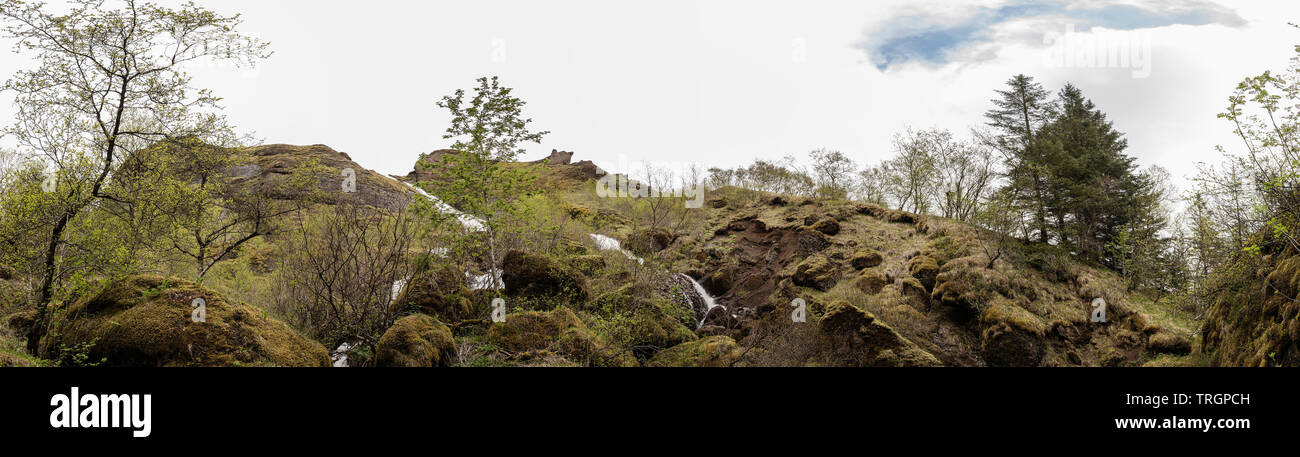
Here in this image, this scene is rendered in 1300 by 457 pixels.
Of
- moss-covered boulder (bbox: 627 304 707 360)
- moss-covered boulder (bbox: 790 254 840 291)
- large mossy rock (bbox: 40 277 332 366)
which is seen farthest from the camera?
moss-covered boulder (bbox: 790 254 840 291)

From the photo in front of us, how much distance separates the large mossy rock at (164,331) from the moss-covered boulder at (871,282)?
863 inches

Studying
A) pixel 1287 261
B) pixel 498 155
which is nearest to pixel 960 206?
pixel 1287 261

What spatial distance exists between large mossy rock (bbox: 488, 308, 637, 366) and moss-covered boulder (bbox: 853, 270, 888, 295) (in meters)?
14.7

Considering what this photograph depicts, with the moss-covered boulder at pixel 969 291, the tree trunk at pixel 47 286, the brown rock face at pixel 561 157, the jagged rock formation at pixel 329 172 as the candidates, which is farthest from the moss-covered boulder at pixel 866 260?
the brown rock face at pixel 561 157

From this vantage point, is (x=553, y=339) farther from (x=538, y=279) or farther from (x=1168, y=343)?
(x=1168, y=343)

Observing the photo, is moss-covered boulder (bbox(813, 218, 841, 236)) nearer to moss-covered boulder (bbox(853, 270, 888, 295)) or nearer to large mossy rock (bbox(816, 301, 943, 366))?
moss-covered boulder (bbox(853, 270, 888, 295))

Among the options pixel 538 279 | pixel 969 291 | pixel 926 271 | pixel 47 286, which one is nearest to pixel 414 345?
pixel 538 279

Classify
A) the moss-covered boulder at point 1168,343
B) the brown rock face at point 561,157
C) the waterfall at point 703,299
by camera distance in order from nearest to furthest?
the moss-covered boulder at point 1168,343
the waterfall at point 703,299
the brown rock face at point 561,157

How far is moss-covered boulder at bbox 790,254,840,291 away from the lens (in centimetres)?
2689

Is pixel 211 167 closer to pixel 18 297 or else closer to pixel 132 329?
pixel 18 297

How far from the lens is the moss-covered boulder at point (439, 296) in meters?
15.8

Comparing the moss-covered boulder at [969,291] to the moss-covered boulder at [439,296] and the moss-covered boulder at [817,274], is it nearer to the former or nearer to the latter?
the moss-covered boulder at [817,274]

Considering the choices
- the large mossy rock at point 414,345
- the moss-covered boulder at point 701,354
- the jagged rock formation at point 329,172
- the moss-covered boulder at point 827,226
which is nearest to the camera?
the large mossy rock at point 414,345

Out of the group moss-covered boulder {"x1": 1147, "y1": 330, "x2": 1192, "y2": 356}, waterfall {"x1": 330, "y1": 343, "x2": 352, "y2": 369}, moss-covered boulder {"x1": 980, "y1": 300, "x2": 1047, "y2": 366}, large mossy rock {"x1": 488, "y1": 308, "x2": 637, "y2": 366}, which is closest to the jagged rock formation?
waterfall {"x1": 330, "y1": 343, "x2": 352, "y2": 369}
